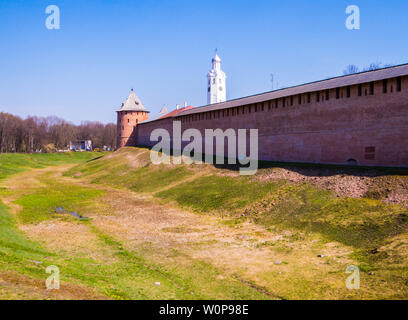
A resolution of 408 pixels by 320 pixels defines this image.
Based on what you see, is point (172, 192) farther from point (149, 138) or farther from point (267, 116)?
point (149, 138)

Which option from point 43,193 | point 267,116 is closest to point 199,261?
point 267,116

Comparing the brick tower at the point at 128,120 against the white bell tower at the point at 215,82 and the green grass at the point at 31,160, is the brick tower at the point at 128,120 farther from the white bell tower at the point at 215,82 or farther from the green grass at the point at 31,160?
the white bell tower at the point at 215,82

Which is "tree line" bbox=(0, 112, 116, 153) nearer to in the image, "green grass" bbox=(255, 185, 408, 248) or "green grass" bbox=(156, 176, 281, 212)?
"green grass" bbox=(156, 176, 281, 212)

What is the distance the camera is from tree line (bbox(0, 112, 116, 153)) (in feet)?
254

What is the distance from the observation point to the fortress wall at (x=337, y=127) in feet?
56.9

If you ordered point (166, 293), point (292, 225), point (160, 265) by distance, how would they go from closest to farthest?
1. point (166, 293)
2. point (160, 265)
3. point (292, 225)

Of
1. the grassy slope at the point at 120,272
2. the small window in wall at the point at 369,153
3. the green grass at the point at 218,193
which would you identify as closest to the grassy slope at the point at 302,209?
the green grass at the point at 218,193

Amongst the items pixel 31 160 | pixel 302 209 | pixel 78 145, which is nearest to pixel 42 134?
pixel 78 145

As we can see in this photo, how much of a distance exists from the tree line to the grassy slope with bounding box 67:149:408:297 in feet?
198

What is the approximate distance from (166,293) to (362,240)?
22.8 feet

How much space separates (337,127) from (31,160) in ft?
169

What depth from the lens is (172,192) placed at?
24203 mm

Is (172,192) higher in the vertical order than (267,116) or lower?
lower

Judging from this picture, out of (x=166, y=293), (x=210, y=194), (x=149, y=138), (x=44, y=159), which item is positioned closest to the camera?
(x=166, y=293)
